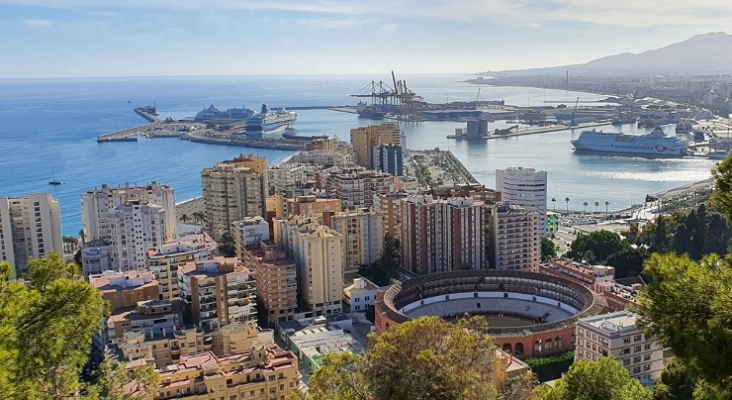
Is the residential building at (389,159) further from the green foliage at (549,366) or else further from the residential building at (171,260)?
the green foliage at (549,366)

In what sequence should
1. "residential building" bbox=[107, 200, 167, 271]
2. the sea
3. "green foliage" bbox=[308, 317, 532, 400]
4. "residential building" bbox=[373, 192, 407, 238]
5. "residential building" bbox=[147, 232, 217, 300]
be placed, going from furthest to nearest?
the sea → "residential building" bbox=[373, 192, 407, 238] → "residential building" bbox=[107, 200, 167, 271] → "residential building" bbox=[147, 232, 217, 300] → "green foliage" bbox=[308, 317, 532, 400]

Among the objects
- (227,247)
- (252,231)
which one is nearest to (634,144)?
(227,247)

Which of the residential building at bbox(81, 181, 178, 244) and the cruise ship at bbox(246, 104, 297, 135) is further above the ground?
the cruise ship at bbox(246, 104, 297, 135)

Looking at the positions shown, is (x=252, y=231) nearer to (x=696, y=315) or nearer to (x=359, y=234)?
(x=359, y=234)

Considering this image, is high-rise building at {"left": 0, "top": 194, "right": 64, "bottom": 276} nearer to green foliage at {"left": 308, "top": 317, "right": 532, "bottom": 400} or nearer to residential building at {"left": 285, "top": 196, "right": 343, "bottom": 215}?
residential building at {"left": 285, "top": 196, "right": 343, "bottom": 215}

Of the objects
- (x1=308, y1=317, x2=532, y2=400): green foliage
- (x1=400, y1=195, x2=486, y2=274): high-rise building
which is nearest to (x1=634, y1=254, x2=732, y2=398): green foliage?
(x1=308, y1=317, x2=532, y2=400): green foliage

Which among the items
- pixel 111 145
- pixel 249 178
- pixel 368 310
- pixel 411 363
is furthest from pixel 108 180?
pixel 411 363

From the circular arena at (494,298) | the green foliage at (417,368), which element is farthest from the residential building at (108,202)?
the green foliage at (417,368)
